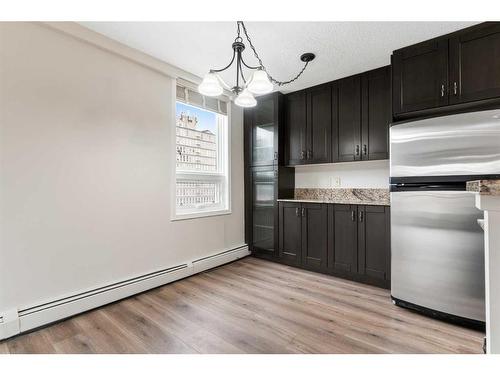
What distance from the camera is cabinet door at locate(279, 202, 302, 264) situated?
330 cm

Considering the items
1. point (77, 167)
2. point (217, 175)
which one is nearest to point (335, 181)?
point (217, 175)

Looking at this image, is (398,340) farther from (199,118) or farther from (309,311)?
(199,118)

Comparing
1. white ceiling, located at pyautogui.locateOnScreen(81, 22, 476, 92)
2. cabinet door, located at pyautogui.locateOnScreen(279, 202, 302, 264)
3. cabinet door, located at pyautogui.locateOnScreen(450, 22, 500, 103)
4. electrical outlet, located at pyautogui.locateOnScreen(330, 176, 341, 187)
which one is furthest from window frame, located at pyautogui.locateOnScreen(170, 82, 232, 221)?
cabinet door, located at pyautogui.locateOnScreen(450, 22, 500, 103)

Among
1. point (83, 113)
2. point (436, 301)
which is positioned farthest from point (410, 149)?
point (83, 113)

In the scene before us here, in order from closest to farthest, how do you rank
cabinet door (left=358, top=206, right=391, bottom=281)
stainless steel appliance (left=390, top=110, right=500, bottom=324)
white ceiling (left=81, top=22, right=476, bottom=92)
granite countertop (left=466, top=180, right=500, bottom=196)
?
1. granite countertop (left=466, top=180, right=500, bottom=196)
2. stainless steel appliance (left=390, top=110, right=500, bottom=324)
3. white ceiling (left=81, top=22, right=476, bottom=92)
4. cabinet door (left=358, top=206, right=391, bottom=281)

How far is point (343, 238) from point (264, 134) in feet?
6.06

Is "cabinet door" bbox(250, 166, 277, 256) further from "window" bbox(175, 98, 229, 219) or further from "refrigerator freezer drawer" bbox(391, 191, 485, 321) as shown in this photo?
"refrigerator freezer drawer" bbox(391, 191, 485, 321)

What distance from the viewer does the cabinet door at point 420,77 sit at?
2.19 metres

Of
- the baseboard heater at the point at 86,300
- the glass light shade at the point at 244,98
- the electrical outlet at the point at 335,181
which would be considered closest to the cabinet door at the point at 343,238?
the electrical outlet at the point at 335,181

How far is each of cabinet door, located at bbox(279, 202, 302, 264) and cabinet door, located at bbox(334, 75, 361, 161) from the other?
2.93 feet

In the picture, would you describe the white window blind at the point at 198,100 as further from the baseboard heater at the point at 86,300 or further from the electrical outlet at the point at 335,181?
the baseboard heater at the point at 86,300

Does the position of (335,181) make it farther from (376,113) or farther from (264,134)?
(264,134)

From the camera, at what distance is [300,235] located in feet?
10.8
